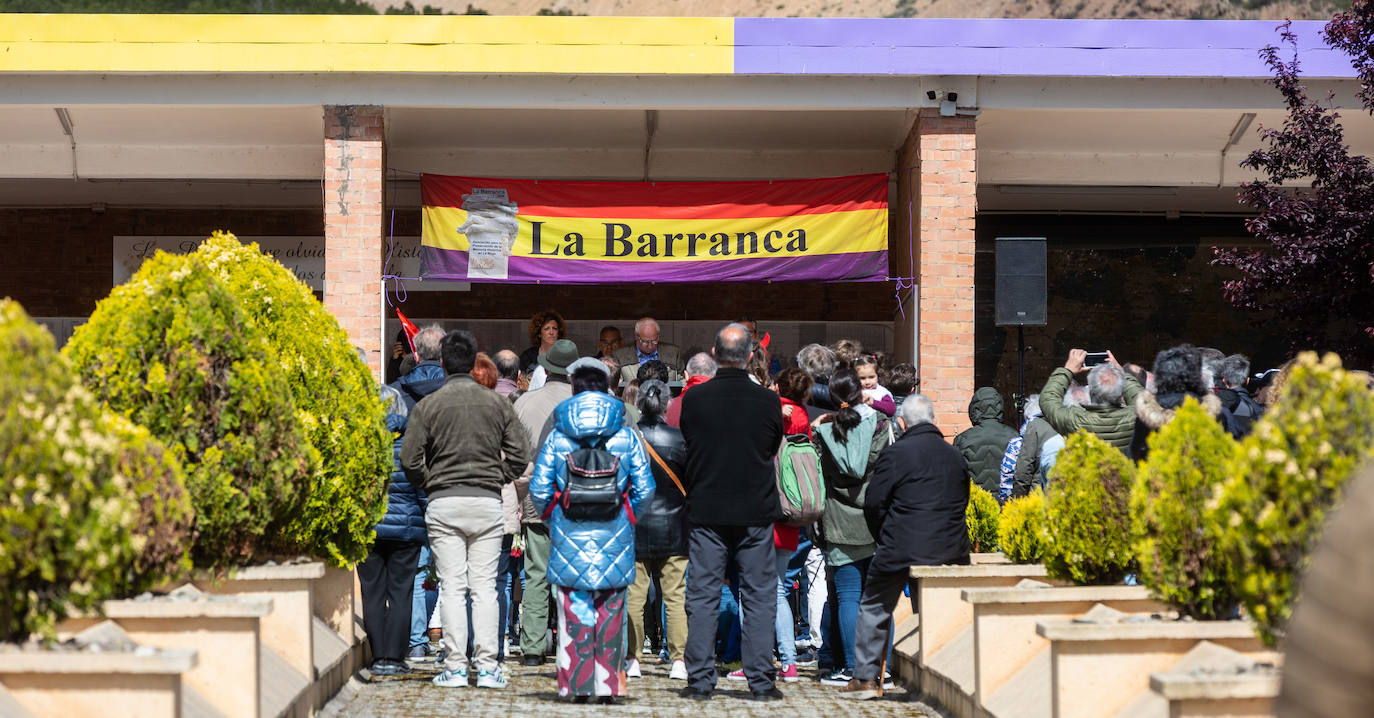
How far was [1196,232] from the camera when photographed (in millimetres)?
18422

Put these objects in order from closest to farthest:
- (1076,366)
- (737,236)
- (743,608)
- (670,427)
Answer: (743,608), (670,427), (1076,366), (737,236)

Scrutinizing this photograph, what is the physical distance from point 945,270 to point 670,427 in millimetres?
5225

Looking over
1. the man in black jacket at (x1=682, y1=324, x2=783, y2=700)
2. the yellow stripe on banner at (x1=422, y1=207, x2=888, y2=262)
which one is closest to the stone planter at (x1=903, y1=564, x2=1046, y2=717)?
the man in black jacket at (x1=682, y1=324, x2=783, y2=700)

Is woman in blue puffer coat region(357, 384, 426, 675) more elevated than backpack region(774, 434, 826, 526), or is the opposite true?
backpack region(774, 434, 826, 526)

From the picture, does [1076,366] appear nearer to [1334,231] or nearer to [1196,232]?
[1334,231]

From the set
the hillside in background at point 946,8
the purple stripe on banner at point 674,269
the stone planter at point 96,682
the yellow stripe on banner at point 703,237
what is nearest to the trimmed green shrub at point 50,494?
the stone planter at point 96,682

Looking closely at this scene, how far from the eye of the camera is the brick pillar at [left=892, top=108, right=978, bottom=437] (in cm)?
1283

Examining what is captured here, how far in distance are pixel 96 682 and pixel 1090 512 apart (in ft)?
13.1

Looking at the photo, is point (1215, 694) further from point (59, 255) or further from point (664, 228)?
point (59, 255)

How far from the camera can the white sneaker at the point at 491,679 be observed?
25.5 ft

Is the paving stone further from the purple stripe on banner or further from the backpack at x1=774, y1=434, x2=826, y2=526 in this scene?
the purple stripe on banner

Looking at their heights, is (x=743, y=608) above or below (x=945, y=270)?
below

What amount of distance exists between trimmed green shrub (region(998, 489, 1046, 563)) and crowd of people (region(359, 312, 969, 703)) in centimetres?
25

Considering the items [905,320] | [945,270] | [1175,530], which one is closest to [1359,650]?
[1175,530]
